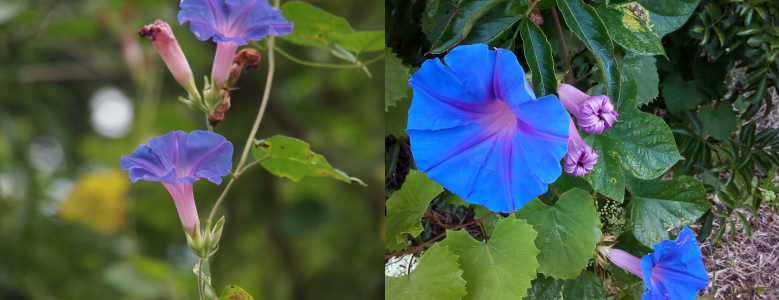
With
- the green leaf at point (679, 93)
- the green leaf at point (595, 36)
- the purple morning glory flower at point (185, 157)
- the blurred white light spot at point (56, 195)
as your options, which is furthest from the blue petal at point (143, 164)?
the green leaf at point (679, 93)

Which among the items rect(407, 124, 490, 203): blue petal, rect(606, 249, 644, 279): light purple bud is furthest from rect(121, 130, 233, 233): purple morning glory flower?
rect(606, 249, 644, 279): light purple bud

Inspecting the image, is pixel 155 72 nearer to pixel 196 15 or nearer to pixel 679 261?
pixel 196 15

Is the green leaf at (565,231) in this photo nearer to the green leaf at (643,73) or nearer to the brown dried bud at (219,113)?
the green leaf at (643,73)

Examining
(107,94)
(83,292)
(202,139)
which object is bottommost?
(83,292)

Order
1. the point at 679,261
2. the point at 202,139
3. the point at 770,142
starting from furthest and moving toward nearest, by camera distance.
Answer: the point at 770,142 < the point at 679,261 < the point at 202,139

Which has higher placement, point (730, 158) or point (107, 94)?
point (107, 94)

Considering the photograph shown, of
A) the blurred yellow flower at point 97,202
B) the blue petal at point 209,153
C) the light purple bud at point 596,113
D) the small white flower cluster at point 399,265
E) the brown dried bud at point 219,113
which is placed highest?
the blue petal at point 209,153

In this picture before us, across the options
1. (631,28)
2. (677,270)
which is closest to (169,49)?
(631,28)

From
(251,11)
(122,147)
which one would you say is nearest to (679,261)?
(251,11)
